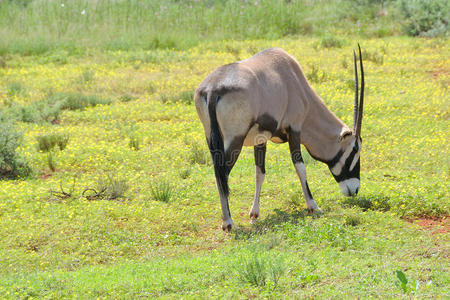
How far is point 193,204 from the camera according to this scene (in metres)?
8.05

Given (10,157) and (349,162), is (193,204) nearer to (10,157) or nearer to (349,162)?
(349,162)

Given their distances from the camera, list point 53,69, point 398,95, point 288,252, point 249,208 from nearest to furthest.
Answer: point 288,252, point 249,208, point 398,95, point 53,69

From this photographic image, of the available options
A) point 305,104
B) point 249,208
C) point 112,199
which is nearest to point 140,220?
point 112,199

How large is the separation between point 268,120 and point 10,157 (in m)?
4.11

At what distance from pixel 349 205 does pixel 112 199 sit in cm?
299

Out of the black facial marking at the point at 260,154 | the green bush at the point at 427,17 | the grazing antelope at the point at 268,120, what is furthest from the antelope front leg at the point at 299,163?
the green bush at the point at 427,17

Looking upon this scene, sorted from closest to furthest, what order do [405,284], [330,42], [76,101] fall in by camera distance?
[405,284], [76,101], [330,42]

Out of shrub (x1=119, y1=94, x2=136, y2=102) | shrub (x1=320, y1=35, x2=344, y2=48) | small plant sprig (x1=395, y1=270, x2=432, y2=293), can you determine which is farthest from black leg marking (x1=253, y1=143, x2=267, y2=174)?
shrub (x1=320, y1=35, x2=344, y2=48)

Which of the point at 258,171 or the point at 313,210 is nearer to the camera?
the point at 313,210

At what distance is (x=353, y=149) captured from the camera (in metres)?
7.73

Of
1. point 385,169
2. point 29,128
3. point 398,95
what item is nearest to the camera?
point 385,169

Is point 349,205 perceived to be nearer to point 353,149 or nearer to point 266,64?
point 353,149

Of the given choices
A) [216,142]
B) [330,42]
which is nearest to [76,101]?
[216,142]

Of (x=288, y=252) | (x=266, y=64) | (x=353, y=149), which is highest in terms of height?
(x=266, y=64)
